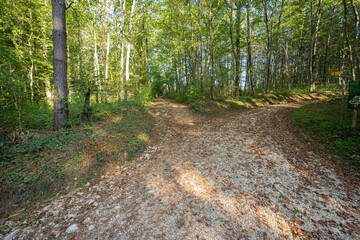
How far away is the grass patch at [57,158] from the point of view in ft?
10.3

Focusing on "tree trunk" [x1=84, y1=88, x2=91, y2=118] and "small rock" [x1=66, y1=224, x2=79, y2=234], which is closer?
"small rock" [x1=66, y1=224, x2=79, y2=234]

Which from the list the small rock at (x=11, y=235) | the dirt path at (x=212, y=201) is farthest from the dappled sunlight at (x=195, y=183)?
the small rock at (x=11, y=235)

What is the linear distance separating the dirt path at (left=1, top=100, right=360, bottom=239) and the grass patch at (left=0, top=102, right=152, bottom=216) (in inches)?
19.8

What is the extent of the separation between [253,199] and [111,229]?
9.80 feet

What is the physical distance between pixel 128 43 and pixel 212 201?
10.5 meters

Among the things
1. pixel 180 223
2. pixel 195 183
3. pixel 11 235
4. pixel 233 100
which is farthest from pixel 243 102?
pixel 11 235

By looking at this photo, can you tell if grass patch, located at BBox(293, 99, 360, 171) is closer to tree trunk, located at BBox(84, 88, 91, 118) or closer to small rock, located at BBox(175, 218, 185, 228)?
small rock, located at BBox(175, 218, 185, 228)

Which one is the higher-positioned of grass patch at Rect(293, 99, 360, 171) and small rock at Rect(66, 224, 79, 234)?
grass patch at Rect(293, 99, 360, 171)

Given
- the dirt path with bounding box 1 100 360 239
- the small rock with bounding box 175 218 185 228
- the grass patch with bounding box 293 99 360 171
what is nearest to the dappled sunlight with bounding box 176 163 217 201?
the dirt path with bounding box 1 100 360 239

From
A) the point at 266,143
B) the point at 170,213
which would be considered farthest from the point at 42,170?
the point at 266,143

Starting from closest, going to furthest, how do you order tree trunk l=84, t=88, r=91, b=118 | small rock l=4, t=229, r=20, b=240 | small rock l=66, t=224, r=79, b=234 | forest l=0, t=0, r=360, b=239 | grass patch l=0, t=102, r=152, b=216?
small rock l=4, t=229, r=20, b=240 → small rock l=66, t=224, r=79, b=234 → forest l=0, t=0, r=360, b=239 → grass patch l=0, t=102, r=152, b=216 → tree trunk l=84, t=88, r=91, b=118

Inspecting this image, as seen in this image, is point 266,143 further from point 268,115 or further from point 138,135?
point 138,135

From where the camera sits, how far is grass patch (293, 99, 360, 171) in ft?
14.9

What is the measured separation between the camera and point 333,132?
18.3ft
